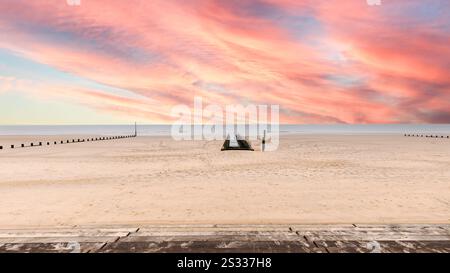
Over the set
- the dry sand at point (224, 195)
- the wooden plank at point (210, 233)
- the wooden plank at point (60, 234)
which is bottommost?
the dry sand at point (224, 195)

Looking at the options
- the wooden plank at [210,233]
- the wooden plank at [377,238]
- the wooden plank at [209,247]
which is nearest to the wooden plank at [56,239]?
the wooden plank at [209,247]

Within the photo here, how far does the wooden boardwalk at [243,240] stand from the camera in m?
4.30

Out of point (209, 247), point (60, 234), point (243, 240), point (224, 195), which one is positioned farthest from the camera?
point (224, 195)

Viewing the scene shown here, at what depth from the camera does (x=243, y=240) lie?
182 inches

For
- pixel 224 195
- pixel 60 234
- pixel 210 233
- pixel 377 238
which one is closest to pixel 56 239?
pixel 60 234

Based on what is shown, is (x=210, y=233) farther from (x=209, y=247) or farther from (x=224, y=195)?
→ (x=224, y=195)

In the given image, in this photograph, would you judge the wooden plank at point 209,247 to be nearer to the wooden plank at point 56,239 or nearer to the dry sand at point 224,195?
the wooden plank at point 56,239

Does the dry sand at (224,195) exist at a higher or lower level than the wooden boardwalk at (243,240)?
lower

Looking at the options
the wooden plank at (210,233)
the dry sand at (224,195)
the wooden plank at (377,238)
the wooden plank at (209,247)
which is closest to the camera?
the wooden plank at (209,247)

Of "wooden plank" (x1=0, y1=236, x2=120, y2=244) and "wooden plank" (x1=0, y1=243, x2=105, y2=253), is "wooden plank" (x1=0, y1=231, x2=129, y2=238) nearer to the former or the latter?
"wooden plank" (x1=0, y1=236, x2=120, y2=244)

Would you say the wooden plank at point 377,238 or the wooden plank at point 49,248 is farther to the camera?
the wooden plank at point 377,238

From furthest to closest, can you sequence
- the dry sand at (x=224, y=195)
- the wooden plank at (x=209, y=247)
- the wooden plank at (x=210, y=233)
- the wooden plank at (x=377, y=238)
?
the dry sand at (x=224, y=195) < the wooden plank at (x=210, y=233) < the wooden plank at (x=377, y=238) < the wooden plank at (x=209, y=247)

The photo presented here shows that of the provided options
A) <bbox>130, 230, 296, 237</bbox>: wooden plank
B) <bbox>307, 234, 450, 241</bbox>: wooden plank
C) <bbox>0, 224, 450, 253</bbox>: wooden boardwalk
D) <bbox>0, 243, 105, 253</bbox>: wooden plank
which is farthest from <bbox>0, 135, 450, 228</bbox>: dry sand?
<bbox>0, 243, 105, 253</bbox>: wooden plank

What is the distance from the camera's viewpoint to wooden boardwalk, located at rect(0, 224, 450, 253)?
14.1ft
